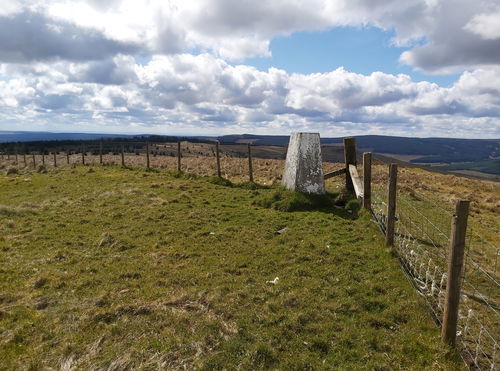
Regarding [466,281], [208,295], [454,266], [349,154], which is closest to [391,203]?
[466,281]

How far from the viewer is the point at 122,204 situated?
14969mm

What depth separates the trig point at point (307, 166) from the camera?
14.6 metres

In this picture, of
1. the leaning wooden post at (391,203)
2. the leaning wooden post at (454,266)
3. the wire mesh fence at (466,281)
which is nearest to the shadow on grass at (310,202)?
the wire mesh fence at (466,281)

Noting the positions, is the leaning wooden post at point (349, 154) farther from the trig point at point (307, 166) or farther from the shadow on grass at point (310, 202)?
the trig point at point (307, 166)

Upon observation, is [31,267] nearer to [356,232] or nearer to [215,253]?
[215,253]

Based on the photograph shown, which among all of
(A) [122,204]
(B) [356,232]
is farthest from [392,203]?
(A) [122,204]

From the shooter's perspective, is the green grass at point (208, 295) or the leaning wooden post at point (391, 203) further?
the leaning wooden post at point (391, 203)

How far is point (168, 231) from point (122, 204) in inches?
188

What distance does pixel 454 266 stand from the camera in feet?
16.8

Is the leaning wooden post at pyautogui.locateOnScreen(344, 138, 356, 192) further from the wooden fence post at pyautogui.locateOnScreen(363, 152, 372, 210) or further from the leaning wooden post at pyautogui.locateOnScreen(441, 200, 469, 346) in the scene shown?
the leaning wooden post at pyautogui.locateOnScreen(441, 200, 469, 346)

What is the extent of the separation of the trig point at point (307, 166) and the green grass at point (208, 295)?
1.77 metres

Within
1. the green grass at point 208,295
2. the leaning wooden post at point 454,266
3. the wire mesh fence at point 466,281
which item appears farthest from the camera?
the wire mesh fence at point 466,281

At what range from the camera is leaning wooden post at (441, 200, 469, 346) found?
16.3 ft

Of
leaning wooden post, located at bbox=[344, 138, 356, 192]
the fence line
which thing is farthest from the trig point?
the fence line
